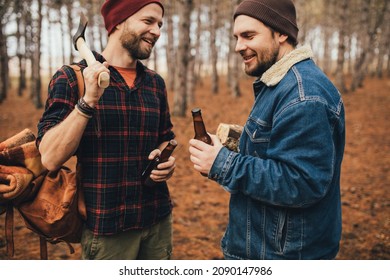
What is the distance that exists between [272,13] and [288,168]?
1.02 m

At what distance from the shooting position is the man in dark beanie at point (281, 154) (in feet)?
5.68

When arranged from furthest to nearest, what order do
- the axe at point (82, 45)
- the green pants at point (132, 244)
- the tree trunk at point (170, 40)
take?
1. the tree trunk at point (170, 40)
2. the green pants at point (132, 244)
3. the axe at point (82, 45)

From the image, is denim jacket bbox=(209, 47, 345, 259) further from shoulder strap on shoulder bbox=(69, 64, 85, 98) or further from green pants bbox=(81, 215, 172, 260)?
shoulder strap on shoulder bbox=(69, 64, 85, 98)

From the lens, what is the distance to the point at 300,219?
1.90 metres

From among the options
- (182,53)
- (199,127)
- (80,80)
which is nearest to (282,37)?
(199,127)

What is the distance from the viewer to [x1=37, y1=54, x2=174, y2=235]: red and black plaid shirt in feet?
7.42

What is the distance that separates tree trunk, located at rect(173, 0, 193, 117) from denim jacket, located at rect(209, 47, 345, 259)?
9919 mm

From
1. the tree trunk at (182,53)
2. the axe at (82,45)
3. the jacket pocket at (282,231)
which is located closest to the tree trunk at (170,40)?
the tree trunk at (182,53)

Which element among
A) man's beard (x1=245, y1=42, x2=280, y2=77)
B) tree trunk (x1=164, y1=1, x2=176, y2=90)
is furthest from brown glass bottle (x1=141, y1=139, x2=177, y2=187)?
tree trunk (x1=164, y1=1, x2=176, y2=90)

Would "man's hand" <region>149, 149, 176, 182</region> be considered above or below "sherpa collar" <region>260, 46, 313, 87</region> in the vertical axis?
below

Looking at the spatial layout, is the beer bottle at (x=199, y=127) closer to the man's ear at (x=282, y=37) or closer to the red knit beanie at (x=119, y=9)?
the man's ear at (x=282, y=37)

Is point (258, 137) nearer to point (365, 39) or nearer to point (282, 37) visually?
point (282, 37)

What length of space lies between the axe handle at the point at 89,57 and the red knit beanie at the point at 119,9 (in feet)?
1.33

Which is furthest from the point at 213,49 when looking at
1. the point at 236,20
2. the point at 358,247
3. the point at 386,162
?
the point at 236,20
